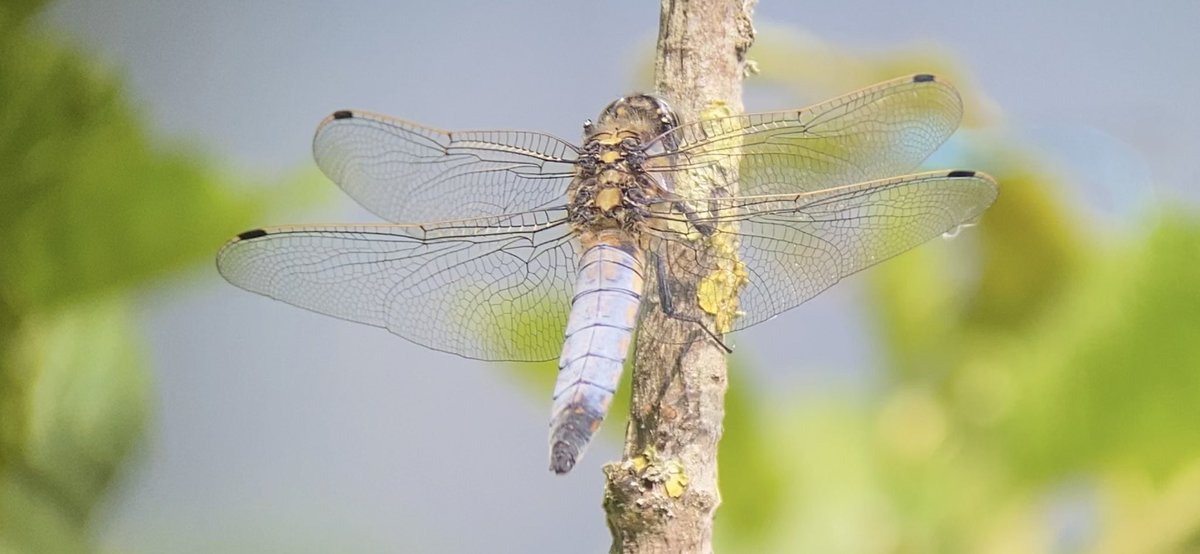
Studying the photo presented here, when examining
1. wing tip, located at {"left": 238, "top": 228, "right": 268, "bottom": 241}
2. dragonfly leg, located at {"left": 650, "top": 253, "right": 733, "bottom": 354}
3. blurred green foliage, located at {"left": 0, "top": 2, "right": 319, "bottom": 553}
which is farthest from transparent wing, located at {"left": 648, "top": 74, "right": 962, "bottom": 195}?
blurred green foliage, located at {"left": 0, "top": 2, "right": 319, "bottom": 553}

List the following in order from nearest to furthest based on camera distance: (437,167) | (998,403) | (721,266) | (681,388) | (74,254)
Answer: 1. (681,388)
2. (721,266)
3. (437,167)
4. (998,403)
5. (74,254)

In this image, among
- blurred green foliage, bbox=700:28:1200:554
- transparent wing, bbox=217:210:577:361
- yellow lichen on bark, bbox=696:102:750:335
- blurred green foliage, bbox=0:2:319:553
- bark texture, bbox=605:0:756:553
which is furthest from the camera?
blurred green foliage, bbox=0:2:319:553

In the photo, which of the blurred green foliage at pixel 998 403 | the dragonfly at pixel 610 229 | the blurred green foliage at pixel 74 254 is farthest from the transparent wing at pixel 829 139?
the blurred green foliage at pixel 74 254

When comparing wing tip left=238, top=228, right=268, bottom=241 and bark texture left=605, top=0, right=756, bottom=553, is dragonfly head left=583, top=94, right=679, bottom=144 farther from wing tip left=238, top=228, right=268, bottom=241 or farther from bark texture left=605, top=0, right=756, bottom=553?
wing tip left=238, top=228, right=268, bottom=241

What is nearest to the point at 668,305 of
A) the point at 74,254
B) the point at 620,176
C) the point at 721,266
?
the point at 721,266

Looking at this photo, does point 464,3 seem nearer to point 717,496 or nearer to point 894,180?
point 894,180

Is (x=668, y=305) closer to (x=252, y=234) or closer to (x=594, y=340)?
(x=594, y=340)

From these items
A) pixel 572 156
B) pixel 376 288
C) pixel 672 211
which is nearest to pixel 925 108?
pixel 672 211
